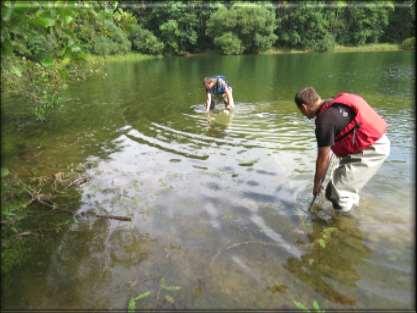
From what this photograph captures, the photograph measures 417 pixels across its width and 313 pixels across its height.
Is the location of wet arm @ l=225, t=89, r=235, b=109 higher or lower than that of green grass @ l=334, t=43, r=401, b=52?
lower

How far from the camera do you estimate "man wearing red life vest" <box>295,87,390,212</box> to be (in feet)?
19.3

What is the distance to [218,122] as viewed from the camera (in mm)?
13891

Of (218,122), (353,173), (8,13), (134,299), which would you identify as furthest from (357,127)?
(218,122)

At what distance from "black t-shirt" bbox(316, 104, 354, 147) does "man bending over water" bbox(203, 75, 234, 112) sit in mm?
9436

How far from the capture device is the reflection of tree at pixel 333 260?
15.7ft

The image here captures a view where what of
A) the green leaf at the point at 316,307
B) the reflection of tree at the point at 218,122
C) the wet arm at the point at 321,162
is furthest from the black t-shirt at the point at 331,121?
the reflection of tree at the point at 218,122

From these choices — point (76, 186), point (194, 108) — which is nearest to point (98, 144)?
point (76, 186)

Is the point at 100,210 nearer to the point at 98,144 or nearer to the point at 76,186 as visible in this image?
the point at 76,186

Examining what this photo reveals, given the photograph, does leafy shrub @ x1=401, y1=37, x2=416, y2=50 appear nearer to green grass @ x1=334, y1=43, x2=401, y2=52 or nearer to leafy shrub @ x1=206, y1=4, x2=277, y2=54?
green grass @ x1=334, y1=43, x2=401, y2=52

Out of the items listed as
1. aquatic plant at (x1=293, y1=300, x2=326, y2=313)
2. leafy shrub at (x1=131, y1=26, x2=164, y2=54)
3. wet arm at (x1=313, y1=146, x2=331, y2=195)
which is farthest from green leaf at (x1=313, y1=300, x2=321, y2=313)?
leafy shrub at (x1=131, y1=26, x2=164, y2=54)

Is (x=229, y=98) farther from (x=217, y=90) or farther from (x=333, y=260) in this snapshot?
(x=333, y=260)

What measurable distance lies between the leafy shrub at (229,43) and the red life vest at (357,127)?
215ft

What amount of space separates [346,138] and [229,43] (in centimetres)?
6596

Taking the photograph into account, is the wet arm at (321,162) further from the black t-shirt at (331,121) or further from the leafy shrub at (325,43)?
the leafy shrub at (325,43)
